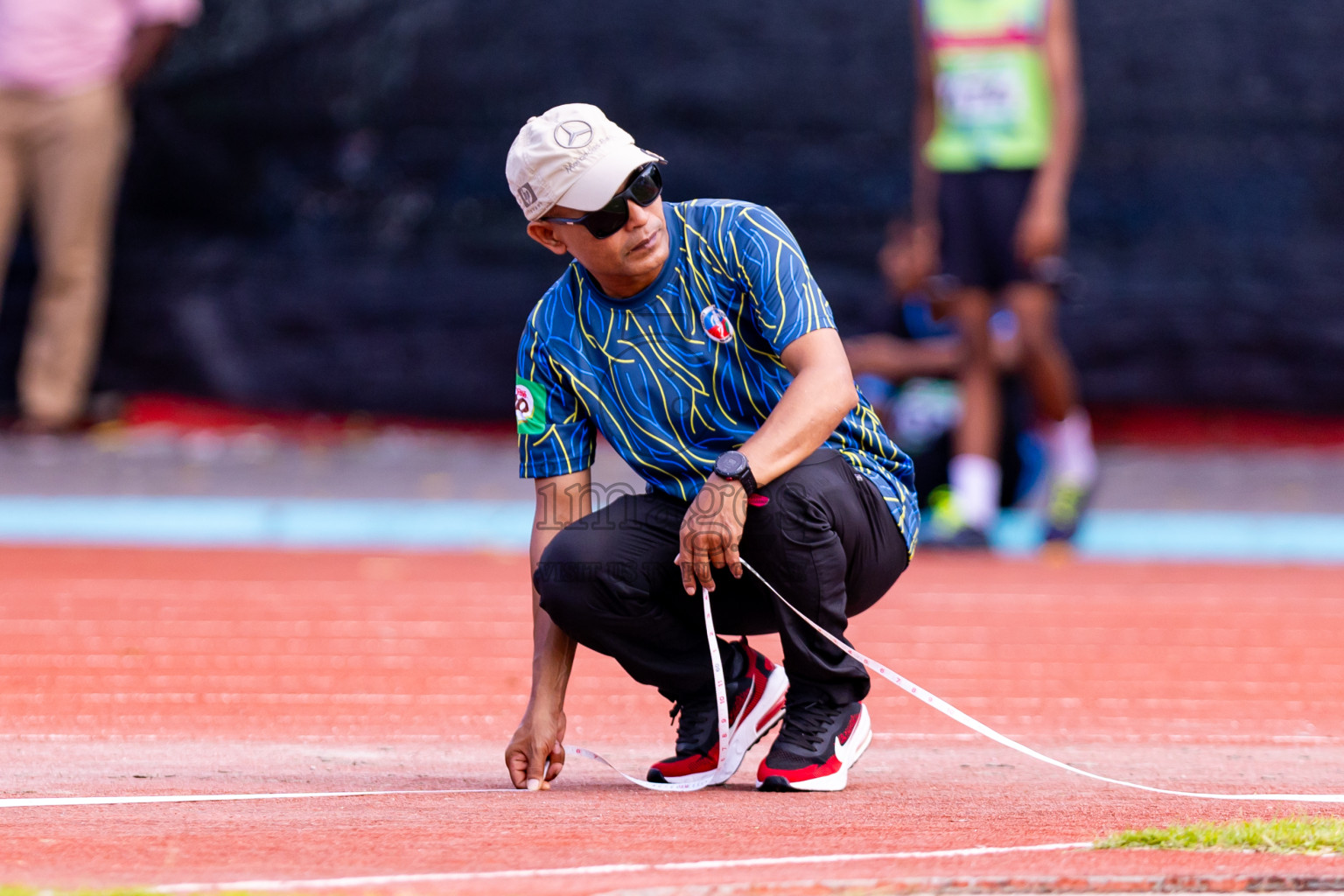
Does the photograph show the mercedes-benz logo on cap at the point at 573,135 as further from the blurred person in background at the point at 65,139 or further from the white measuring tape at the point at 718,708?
the blurred person in background at the point at 65,139

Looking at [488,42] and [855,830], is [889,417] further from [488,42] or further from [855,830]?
[855,830]

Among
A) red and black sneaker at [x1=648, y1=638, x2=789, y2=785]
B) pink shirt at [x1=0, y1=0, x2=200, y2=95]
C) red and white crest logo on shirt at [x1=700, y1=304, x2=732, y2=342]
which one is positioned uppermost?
pink shirt at [x1=0, y1=0, x2=200, y2=95]

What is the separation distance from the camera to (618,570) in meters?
3.36

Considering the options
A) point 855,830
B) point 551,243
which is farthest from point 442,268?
point 855,830

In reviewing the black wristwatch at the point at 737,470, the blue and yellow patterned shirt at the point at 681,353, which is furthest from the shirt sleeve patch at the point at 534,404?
the black wristwatch at the point at 737,470

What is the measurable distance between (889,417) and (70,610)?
3.42m

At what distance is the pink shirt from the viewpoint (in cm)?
912

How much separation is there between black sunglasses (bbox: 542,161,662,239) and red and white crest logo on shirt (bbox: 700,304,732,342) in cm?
22

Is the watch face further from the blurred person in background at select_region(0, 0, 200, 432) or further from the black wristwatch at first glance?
the blurred person in background at select_region(0, 0, 200, 432)

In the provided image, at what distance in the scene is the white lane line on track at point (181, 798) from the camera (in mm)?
3098

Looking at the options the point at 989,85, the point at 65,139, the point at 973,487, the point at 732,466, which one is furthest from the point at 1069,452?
the point at 65,139

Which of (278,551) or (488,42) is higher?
(488,42)

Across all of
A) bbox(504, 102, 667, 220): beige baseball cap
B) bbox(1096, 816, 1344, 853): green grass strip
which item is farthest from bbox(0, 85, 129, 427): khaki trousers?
bbox(1096, 816, 1344, 853): green grass strip

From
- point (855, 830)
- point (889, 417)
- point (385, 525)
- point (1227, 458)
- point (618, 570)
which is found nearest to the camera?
point (855, 830)
